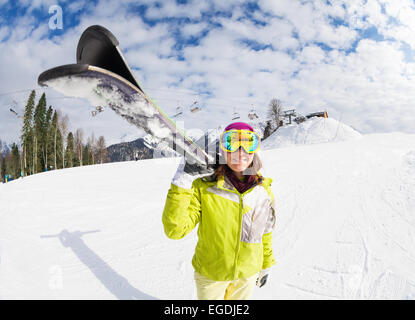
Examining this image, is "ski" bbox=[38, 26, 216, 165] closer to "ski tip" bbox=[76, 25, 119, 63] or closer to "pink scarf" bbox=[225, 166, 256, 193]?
"ski tip" bbox=[76, 25, 119, 63]

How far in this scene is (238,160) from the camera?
177 cm

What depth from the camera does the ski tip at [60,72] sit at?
1.22 m

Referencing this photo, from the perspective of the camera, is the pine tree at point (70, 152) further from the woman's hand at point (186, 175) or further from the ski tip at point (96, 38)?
the woman's hand at point (186, 175)

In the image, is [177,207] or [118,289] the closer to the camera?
[177,207]

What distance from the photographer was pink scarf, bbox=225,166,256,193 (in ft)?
5.79

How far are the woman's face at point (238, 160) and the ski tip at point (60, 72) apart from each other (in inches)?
46.4

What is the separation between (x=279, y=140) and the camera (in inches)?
1216

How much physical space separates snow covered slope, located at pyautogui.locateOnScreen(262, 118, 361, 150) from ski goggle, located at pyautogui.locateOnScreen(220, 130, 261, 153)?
28.3 m

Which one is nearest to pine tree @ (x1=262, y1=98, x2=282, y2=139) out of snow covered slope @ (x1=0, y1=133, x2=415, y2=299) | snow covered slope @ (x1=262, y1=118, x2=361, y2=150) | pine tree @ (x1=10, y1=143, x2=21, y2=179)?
snow covered slope @ (x1=262, y1=118, x2=361, y2=150)

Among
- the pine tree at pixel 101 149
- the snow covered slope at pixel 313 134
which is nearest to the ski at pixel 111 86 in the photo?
the snow covered slope at pixel 313 134
